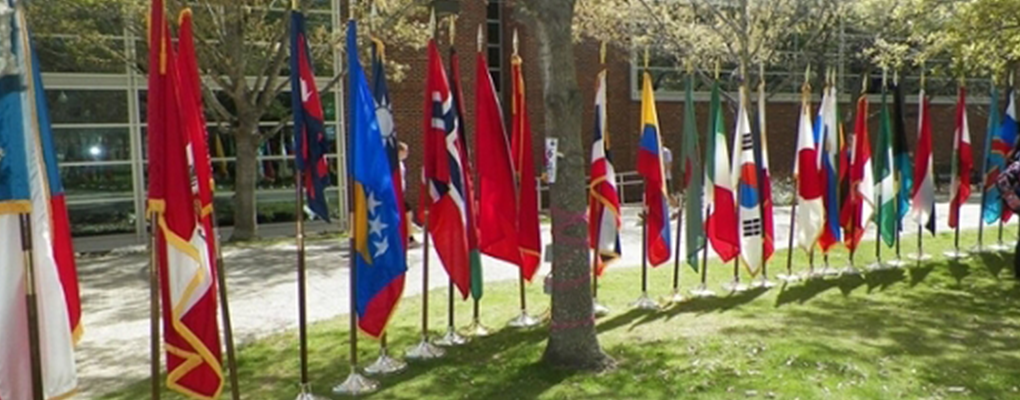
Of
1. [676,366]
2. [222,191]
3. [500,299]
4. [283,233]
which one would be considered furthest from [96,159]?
[676,366]

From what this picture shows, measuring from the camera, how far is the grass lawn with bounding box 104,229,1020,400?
245 inches

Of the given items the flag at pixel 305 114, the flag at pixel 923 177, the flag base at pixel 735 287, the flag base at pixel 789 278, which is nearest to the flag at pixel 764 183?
the flag base at pixel 735 287


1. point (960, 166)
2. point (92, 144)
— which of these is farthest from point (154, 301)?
point (92, 144)

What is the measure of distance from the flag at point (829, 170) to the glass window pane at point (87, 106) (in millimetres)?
13455

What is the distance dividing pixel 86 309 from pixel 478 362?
5512mm

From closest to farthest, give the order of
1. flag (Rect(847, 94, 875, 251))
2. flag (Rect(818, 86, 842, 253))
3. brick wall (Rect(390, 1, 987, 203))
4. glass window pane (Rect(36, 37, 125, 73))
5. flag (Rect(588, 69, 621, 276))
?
flag (Rect(588, 69, 621, 276))
flag (Rect(818, 86, 842, 253))
flag (Rect(847, 94, 875, 251))
glass window pane (Rect(36, 37, 125, 73))
brick wall (Rect(390, 1, 987, 203))

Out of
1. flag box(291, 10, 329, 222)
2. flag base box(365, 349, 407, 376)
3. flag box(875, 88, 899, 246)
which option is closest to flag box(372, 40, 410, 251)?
flag box(291, 10, 329, 222)

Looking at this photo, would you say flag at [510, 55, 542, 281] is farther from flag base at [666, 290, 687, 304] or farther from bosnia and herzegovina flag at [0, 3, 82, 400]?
bosnia and herzegovina flag at [0, 3, 82, 400]

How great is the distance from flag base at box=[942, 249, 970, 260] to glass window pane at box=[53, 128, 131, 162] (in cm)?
1511

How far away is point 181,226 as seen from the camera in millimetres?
4992

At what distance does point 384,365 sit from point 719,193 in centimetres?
451

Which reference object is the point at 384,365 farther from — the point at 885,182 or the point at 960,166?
the point at 960,166

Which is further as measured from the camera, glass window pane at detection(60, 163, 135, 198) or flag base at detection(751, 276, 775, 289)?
glass window pane at detection(60, 163, 135, 198)

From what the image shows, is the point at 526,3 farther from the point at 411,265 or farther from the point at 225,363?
the point at 411,265
